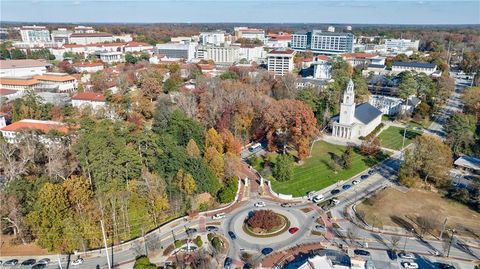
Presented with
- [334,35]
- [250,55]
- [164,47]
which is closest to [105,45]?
[164,47]

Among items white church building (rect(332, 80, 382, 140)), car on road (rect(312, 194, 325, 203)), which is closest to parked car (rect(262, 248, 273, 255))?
car on road (rect(312, 194, 325, 203))

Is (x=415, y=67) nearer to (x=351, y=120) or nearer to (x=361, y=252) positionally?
(x=351, y=120)

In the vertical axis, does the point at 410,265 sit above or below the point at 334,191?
below

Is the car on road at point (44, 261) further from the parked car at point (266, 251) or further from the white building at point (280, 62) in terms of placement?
the white building at point (280, 62)

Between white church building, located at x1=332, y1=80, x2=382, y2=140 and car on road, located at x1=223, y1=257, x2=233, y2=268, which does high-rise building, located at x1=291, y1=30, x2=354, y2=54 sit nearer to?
white church building, located at x1=332, y1=80, x2=382, y2=140

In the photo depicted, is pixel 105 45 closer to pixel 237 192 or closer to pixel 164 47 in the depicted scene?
pixel 164 47

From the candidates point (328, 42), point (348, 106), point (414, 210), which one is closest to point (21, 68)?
point (348, 106)
